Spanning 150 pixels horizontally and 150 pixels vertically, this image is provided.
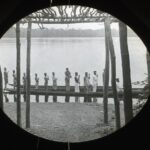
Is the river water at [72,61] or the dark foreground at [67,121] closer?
the dark foreground at [67,121]

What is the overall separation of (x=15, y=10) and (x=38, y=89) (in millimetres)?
11253

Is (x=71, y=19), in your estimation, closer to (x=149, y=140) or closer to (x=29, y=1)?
(x=29, y=1)

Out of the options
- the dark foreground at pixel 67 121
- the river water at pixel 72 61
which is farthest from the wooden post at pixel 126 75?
the river water at pixel 72 61

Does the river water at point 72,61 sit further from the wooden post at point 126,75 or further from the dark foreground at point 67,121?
the wooden post at point 126,75

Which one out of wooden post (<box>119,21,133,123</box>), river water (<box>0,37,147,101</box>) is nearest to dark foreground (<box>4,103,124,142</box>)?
wooden post (<box>119,21,133,123</box>)

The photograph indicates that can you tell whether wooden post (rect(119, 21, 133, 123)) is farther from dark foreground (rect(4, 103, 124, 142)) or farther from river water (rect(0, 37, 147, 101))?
river water (rect(0, 37, 147, 101))

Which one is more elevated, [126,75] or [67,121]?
[126,75]

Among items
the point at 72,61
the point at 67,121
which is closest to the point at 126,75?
the point at 67,121

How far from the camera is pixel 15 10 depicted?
3271 mm

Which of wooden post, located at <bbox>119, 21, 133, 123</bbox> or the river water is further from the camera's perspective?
the river water

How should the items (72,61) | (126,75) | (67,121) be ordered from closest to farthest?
(126,75)
(67,121)
(72,61)

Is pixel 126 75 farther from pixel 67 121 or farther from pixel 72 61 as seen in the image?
pixel 72 61

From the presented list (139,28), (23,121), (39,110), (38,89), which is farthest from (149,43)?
(38,89)

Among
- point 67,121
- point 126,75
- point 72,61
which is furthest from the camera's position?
point 72,61
